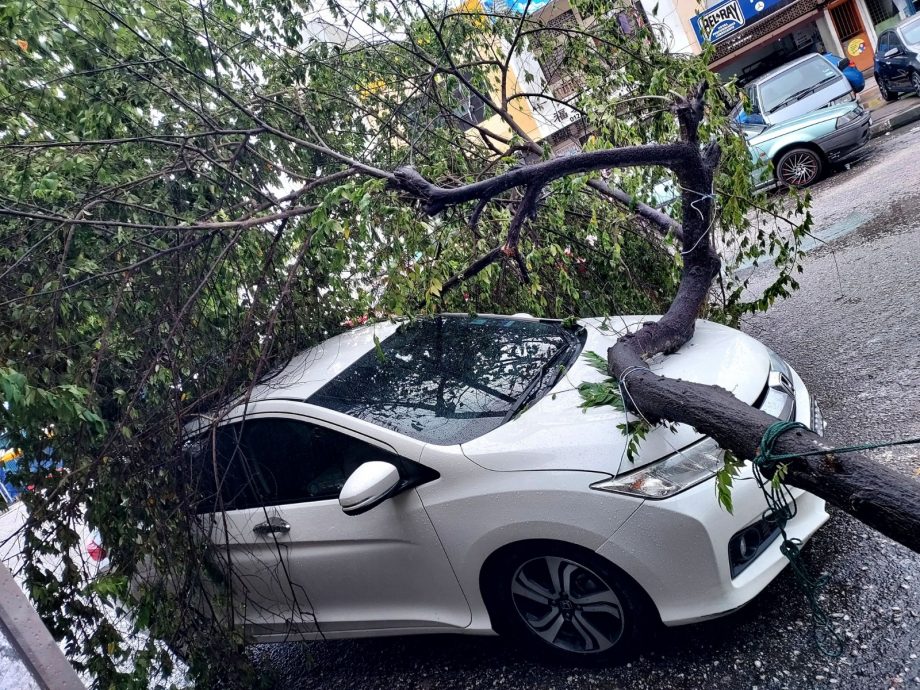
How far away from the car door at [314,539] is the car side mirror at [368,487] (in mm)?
193

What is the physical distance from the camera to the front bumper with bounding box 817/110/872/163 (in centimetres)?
1177

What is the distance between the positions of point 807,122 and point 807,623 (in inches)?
420

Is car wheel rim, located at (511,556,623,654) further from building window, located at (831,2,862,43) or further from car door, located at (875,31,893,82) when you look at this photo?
building window, located at (831,2,862,43)

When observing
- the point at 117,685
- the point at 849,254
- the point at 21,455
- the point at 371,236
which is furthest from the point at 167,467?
the point at 849,254

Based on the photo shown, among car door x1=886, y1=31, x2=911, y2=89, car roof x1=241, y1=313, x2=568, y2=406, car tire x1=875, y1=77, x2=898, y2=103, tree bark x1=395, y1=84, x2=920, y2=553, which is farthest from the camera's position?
car tire x1=875, y1=77, x2=898, y2=103

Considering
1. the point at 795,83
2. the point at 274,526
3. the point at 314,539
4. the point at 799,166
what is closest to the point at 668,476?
the point at 314,539

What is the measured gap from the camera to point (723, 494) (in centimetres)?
269

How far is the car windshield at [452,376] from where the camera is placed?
3.73 metres

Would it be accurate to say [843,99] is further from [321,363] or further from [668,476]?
[668,476]

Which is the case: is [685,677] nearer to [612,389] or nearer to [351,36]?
[612,389]

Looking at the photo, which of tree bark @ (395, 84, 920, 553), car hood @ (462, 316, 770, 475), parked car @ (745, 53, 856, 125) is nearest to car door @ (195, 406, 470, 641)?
car hood @ (462, 316, 770, 475)

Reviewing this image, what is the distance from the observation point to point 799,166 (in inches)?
475

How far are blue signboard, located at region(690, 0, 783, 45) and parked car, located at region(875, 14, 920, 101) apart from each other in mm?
5159

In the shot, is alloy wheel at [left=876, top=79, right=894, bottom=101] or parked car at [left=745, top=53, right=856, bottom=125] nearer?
parked car at [left=745, top=53, right=856, bottom=125]
